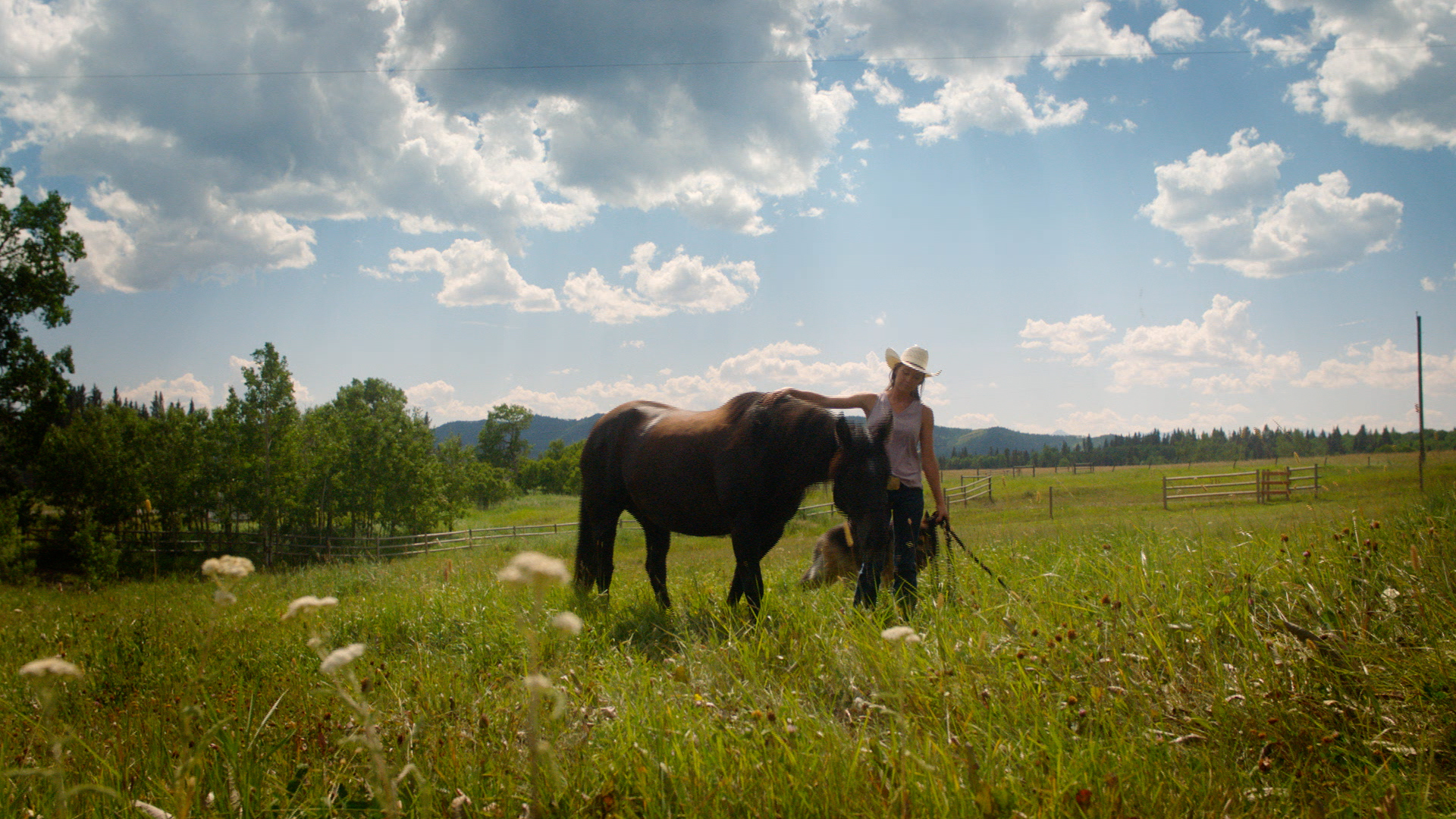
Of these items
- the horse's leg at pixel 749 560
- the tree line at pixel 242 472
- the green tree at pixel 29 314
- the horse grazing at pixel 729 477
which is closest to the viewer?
the horse grazing at pixel 729 477

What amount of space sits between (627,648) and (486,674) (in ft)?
2.74

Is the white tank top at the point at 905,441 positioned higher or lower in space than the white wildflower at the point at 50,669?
higher

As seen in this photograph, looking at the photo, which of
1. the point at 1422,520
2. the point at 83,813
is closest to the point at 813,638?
the point at 83,813

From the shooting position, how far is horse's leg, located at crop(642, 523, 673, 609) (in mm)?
6531

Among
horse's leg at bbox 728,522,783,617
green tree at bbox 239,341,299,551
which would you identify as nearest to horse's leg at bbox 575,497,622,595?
horse's leg at bbox 728,522,783,617

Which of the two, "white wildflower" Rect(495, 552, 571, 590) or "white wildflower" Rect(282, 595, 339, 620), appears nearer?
"white wildflower" Rect(495, 552, 571, 590)

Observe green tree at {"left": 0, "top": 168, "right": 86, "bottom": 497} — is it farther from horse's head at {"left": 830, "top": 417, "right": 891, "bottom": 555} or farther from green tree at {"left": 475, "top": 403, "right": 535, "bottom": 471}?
green tree at {"left": 475, "top": 403, "right": 535, "bottom": 471}

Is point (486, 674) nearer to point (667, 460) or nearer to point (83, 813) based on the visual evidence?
point (83, 813)

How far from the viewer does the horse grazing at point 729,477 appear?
195 inches

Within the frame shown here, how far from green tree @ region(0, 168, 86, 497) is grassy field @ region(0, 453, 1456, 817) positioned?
3057cm

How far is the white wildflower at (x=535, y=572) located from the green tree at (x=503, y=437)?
96.5m

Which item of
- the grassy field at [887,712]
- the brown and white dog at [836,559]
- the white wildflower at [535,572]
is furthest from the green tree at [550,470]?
the white wildflower at [535,572]

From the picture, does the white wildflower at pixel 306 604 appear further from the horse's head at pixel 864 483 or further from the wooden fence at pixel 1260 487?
the wooden fence at pixel 1260 487

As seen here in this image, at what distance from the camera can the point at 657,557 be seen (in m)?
6.80
